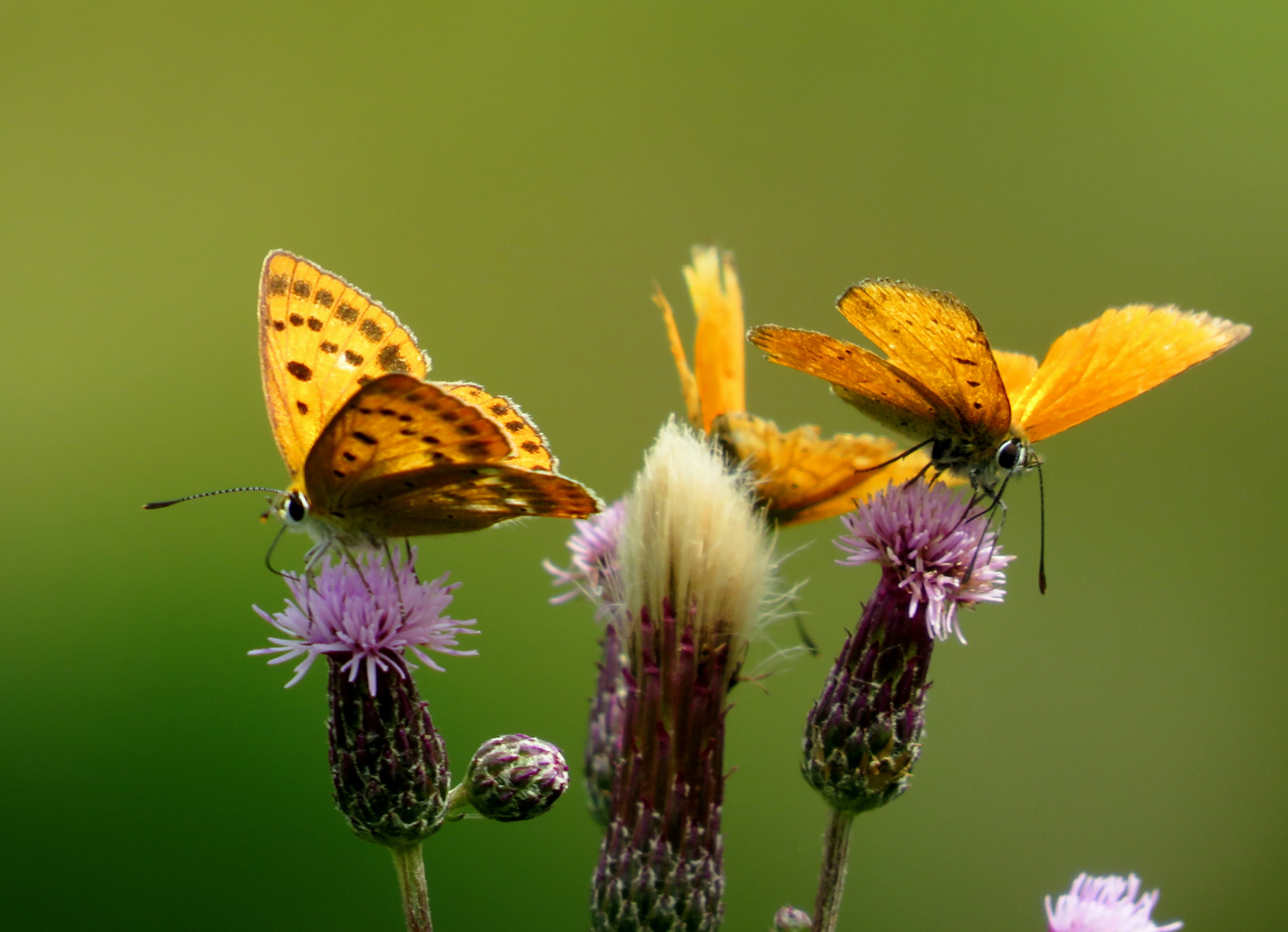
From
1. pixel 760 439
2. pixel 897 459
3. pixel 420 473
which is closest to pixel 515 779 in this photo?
pixel 420 473

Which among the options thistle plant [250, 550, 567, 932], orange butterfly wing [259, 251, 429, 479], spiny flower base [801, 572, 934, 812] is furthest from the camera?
orange butterfly wing [259, 251, 429, 479]

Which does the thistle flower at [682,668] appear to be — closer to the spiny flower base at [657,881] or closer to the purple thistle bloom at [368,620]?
the spiny flower base at [657,881]

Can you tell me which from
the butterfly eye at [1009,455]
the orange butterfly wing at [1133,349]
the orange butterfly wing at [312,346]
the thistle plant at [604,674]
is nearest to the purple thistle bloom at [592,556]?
the thistle plant at [604,674]

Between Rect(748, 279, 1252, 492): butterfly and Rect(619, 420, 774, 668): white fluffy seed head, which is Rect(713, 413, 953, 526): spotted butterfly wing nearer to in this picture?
Rect(748, 279, 1252, 492): butterfly

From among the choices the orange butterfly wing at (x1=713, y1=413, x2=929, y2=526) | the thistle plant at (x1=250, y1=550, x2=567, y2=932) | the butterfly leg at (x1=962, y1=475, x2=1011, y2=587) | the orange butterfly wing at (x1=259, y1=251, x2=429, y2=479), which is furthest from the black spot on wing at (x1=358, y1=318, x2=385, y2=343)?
the butterfly leg at (x1=962, y1=475, x2=1011, y2=587)

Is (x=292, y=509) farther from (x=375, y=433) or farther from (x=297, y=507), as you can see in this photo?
(x=375, y=433)

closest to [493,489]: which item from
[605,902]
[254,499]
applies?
[605,902]
